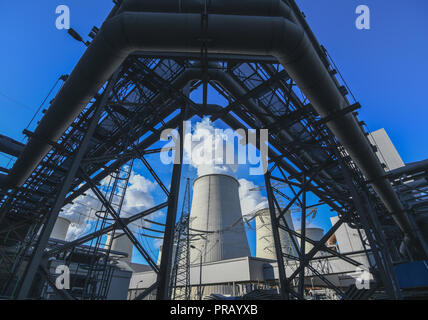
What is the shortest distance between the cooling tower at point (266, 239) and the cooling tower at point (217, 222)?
7.27 metres

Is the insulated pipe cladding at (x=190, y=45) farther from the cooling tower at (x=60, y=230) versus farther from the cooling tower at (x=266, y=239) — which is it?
the cooling tower at (x=60, y=230)

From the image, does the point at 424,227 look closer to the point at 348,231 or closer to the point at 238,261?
the point at 238,261

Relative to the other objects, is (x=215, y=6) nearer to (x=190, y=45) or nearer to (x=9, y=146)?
(x=190, y=45)

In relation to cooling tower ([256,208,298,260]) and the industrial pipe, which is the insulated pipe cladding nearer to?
the industrial pipe

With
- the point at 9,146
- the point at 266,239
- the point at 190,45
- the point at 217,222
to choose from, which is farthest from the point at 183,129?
the point at 266,239

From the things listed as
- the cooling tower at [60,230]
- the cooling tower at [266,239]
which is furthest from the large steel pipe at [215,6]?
the cooling tower at [60,230]

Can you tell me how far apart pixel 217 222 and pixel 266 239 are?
1182cm

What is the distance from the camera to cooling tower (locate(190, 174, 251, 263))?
18578 millimetres

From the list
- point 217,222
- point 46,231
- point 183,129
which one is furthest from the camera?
point 217,222

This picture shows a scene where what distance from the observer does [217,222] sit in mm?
18641

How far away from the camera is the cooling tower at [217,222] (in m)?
18.6
